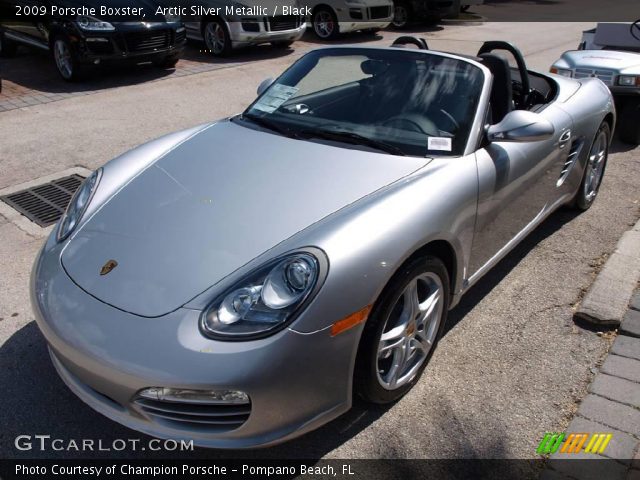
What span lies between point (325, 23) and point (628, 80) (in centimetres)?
805

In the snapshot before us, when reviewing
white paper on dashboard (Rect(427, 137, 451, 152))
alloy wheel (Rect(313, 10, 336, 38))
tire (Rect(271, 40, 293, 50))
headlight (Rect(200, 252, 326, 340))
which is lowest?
tire (Rect(271, 40, 293, 50))

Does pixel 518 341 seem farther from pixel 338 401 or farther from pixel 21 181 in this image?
pixel 21 181

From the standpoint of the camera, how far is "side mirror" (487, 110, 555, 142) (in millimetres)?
3051

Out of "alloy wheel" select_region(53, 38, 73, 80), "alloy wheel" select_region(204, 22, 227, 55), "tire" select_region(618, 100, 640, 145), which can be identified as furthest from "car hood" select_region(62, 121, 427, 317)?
"alloy wheel" select_region(204, 22, 227, 55)

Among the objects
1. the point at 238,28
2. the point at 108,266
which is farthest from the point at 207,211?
the point at 238,28

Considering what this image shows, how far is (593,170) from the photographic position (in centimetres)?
471

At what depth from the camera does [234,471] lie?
238 centimetres

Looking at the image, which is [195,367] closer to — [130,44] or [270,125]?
[270,125]

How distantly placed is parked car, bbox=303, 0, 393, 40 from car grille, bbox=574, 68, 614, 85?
286 inches

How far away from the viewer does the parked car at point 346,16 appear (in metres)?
12.7

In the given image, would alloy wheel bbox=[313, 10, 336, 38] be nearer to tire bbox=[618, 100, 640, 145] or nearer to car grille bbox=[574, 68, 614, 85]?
car grille bbox=[574, 68, 614, 85]

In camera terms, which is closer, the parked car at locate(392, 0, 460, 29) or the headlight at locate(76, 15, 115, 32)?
the headlight at locate(76, 15, 115, 32)

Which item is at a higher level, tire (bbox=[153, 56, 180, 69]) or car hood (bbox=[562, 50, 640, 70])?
car hood (bbox=[562, 50, 640, 70])

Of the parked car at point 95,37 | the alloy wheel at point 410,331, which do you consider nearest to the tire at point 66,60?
the parked car at point 95,37
